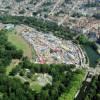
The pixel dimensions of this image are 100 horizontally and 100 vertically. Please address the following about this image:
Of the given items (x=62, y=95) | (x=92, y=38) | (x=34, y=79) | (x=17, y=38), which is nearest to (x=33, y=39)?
(x=17, y=38)

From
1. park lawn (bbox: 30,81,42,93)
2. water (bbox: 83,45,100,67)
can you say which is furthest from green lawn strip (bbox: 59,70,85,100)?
water (bbox: 83,45,100,67)

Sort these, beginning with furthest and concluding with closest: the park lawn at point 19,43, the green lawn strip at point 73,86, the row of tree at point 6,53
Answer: the park lawn at point 19,43
the row of tree at point 6,53
the green lawn strip at point 73,86

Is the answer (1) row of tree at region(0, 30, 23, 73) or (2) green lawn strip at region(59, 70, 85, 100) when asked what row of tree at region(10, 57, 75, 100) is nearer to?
(2) green lawn strip at region(59, 70, 85, 100)

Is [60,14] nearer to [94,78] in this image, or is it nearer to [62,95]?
[94,78]

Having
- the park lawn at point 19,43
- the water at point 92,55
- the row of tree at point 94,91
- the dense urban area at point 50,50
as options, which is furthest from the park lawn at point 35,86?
the water at point 92,55

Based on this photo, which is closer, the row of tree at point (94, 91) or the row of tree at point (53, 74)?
the row of tree at point (94, 91)

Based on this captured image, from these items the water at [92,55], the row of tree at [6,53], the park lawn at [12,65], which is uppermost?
the row of tree at [6,53]

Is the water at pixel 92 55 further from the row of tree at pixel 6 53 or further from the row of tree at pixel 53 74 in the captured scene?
the row of tree at pixel 6 53

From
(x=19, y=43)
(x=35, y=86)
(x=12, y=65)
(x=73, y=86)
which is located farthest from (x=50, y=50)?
(x=73, y=86)
